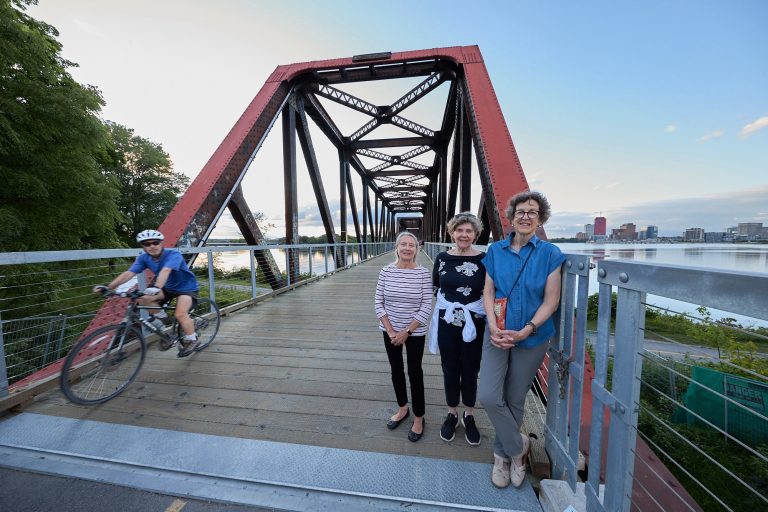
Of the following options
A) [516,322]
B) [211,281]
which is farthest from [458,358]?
[211,281]

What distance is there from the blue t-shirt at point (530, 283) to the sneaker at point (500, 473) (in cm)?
66

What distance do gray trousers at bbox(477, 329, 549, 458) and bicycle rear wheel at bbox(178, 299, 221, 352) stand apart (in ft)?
9.96

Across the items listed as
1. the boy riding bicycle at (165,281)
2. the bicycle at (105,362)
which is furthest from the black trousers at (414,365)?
the bicycle at (105,362)

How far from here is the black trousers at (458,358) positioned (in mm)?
2031

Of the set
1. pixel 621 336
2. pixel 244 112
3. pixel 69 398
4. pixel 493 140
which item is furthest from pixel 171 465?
pixel 244 112

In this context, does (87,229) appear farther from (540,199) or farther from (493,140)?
(540,199)

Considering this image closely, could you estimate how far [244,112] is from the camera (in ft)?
23.4

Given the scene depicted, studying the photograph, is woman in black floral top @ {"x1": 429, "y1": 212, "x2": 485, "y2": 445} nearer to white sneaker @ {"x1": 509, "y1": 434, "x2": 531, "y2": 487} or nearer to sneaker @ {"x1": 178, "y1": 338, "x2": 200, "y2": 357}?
white sneaker @ {"x1": 509, "y1": 434, "x2": 531, "y2": 487}

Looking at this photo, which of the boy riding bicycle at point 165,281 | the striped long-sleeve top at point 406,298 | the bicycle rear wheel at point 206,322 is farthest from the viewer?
the bicycle rear wheel at point 206,322

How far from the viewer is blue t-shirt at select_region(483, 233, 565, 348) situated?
1691mm

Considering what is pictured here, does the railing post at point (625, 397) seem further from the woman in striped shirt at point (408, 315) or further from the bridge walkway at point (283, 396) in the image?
the woman in striped shirt at point (408, 315)

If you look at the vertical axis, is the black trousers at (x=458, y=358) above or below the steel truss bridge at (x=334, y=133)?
below

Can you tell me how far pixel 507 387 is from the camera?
1.84 m

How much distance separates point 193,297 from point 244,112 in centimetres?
531
